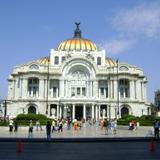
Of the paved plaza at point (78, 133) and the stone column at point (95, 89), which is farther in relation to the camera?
the stone column at point (95, 89)

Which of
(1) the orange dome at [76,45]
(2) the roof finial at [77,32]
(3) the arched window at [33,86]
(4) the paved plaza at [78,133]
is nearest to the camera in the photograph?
(4) the paved plaza at [78,133]

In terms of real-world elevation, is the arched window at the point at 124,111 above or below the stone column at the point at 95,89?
below

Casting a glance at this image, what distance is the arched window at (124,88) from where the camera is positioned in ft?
332

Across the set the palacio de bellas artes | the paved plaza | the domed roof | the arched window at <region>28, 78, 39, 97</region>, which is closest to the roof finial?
the domed roof

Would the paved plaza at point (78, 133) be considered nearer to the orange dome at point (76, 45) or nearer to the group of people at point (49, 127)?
the group of people at point (49, 127)

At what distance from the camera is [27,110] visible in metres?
96.2

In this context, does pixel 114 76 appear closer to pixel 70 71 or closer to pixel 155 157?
pixel 70 71

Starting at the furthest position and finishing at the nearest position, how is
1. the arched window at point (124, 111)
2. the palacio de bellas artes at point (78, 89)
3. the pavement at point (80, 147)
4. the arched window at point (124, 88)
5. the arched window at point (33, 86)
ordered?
the arched window at point (124, 88)
the arched window at point (33, 86)
the arched window at point (124, 111)
the palacio de bellas artes at point (78, 89)
the pavement at point (80, 147)

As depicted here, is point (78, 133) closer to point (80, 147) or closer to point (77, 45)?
point (80, 147)

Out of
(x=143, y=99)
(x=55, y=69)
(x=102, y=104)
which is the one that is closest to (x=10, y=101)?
(x=55, y=69)

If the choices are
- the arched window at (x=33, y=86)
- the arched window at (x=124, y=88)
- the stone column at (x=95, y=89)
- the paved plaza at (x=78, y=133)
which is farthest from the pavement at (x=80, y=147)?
the arched window at (x=124, y=88)

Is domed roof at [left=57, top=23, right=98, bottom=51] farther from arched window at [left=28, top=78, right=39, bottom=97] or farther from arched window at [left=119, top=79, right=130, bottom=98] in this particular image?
arched window at [left=119, top=79, right=130, bottom=98]

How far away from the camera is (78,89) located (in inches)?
4008

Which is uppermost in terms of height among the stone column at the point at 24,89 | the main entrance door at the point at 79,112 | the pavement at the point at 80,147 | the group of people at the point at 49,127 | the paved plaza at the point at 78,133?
the stone column at the point at 24,89
